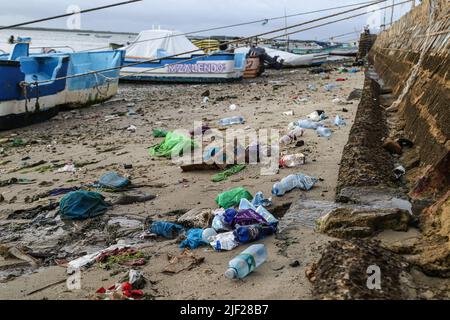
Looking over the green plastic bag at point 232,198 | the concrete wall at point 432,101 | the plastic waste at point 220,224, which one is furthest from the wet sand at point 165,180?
the concrete wall at point 432,101

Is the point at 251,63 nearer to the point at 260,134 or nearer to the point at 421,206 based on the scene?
the point at 260,134

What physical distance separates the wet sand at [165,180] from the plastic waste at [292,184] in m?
0.07

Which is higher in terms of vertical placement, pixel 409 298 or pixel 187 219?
pixel 409 298

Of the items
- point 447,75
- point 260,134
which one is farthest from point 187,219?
point 260,134

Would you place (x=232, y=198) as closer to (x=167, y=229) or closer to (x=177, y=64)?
(x=167, y=229)

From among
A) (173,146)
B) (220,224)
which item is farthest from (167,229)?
(173,146)

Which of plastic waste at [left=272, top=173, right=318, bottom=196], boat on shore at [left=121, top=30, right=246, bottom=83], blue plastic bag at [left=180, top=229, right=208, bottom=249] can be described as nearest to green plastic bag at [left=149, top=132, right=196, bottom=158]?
plastic waste at [left=272, top=173, right=318, bottom=196]

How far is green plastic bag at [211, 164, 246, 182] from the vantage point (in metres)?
4.91

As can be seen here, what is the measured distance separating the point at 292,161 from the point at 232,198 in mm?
1245

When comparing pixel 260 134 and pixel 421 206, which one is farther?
pixel 260 134

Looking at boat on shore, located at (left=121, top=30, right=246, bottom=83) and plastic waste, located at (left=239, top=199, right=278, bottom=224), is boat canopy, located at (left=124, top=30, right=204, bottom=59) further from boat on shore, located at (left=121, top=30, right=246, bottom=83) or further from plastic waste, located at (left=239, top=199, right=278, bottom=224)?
plastic waste, located at (left=239, top=199, right=278, bottom=224)

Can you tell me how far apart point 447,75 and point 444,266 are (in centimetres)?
274

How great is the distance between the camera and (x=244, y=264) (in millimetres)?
2381
